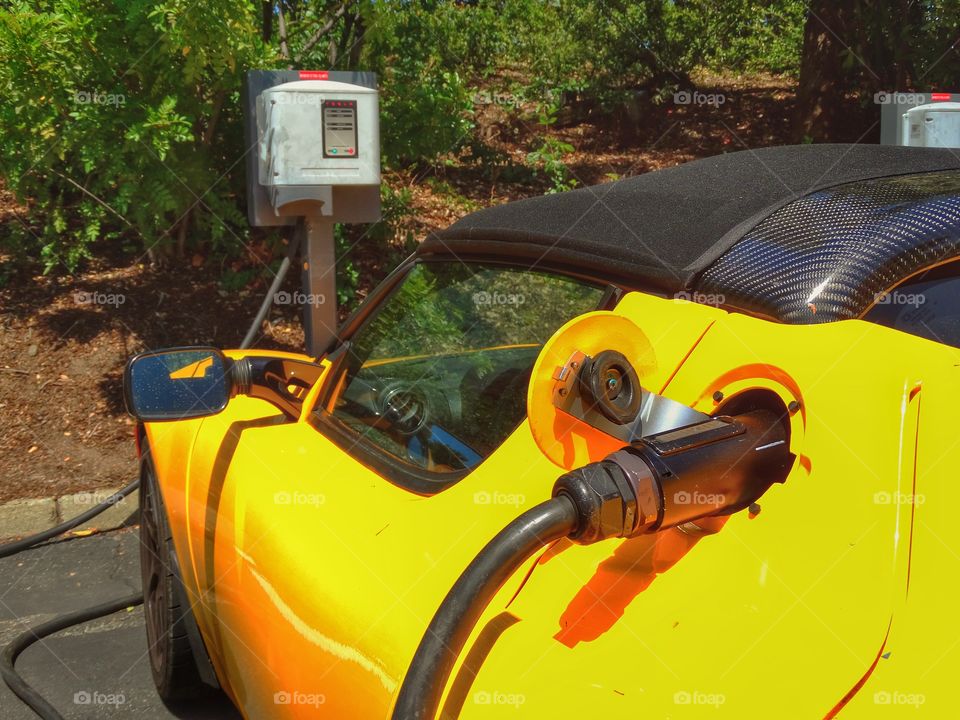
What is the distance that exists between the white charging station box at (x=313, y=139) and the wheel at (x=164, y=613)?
186 centimetres

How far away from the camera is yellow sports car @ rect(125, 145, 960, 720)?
122cm

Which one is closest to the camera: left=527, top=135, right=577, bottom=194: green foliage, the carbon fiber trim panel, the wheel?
the carbon fiber trim panel

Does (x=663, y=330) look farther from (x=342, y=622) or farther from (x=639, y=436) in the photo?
(x=342, y=622)

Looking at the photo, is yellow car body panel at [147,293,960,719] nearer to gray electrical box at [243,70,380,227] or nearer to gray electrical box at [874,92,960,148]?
gray electrical box at [243,70,380,227]

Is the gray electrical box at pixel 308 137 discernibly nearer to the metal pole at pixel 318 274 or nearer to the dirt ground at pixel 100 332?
the metal pole at pixel 318 274

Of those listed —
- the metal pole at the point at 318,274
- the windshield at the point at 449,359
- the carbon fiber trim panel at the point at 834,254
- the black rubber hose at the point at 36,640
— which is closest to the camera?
the carbon fiber trim panel at the point at 834,254

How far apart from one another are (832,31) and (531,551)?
30.9 ft

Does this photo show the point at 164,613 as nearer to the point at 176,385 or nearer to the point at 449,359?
the point at 176,385

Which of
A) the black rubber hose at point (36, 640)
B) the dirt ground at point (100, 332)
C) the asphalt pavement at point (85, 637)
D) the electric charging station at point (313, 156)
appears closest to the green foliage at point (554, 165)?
the dirt ground at point (100, 332)

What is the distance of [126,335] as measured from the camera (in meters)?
6.42

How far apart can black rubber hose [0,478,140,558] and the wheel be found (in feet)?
4.56

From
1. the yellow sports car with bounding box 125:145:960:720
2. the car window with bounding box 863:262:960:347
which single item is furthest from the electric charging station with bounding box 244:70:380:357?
the car window with bounding box 863:262:960:347

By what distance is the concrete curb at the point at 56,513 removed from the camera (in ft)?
17.0

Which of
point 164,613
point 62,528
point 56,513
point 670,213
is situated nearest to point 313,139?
point 62,528
